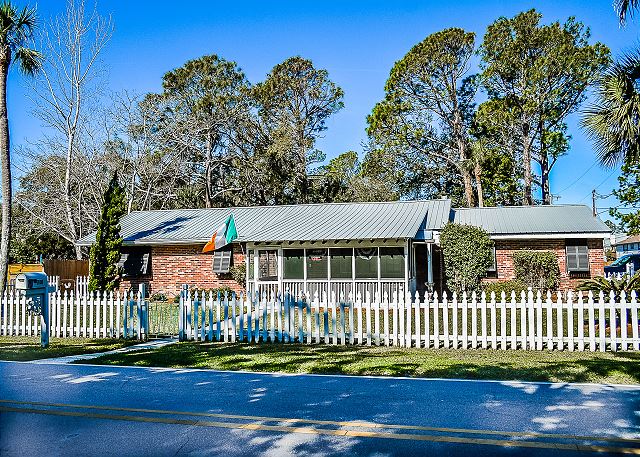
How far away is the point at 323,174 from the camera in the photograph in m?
42.8

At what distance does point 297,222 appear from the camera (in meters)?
24.6

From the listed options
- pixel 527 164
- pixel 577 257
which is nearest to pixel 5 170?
pixel 577 257

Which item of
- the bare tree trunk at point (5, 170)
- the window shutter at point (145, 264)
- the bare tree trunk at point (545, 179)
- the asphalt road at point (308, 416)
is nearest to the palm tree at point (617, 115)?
the asphalt road at point (308, 416)

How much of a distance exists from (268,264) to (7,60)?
11.4 m

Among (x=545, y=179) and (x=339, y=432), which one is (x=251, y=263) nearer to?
(x=339, y=432)

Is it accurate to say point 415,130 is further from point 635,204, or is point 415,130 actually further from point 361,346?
point 361,346

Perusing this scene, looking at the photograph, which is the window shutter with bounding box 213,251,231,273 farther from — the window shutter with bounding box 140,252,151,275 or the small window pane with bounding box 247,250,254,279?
the window shutter with bounding box 140,252,151,275

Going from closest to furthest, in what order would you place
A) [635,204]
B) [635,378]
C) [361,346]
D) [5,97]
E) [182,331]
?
[635,378], [361,346], [182,331], [5,97], [635,204]

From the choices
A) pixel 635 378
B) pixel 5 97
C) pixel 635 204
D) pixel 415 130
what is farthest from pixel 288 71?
pixel 635 378

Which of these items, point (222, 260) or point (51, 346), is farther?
point (222, 260)

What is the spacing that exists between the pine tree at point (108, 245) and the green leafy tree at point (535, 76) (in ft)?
76.5

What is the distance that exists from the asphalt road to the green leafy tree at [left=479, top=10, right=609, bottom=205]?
30178 mm

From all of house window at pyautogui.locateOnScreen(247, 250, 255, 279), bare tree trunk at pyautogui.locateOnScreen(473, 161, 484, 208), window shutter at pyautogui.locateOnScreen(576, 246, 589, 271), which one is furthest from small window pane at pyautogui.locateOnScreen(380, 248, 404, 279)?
bare tree trunk at pyautogui.locateOnScreen(473, 161, 484, 208)

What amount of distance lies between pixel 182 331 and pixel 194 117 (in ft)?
94.5
